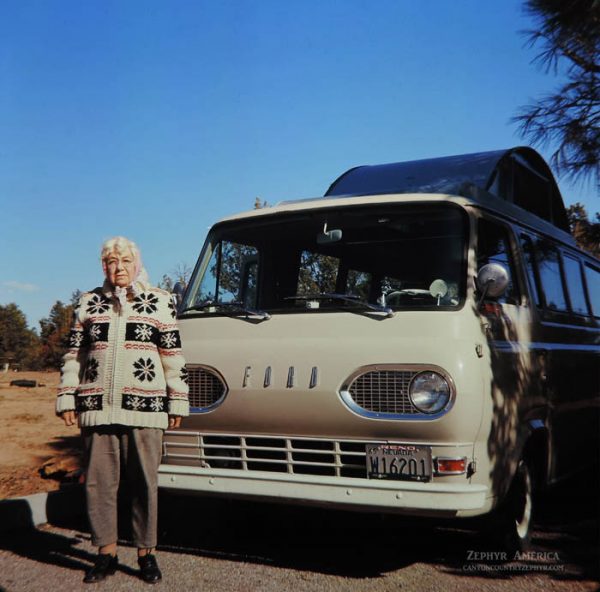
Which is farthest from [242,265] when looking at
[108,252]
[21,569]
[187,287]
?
[21,569]

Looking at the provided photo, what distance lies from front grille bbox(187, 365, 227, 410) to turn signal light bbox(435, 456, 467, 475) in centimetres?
151

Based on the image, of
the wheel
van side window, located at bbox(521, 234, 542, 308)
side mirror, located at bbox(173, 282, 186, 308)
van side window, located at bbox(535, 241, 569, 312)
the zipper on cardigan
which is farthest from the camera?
van side window, located at bbox(535, 241, 569, 312)

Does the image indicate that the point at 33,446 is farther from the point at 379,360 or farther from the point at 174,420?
the point at 379,360

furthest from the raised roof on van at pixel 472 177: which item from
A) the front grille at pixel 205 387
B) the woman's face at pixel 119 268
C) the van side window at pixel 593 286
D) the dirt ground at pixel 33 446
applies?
the dirt ground at pixel 33 446

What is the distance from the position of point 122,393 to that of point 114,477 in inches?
21.6

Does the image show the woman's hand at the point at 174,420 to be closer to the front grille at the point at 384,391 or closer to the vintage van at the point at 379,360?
the vintage van at the point at 379,360

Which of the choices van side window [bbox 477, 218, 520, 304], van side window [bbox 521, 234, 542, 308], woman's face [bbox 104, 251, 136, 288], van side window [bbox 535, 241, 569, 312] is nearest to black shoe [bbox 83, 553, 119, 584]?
woman's face [bbox 104, 251, 136, 288]

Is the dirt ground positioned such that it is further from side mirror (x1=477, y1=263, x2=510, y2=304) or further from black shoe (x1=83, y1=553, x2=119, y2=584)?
side mirror (x1=477, y1=263, x2=510, y2=304)

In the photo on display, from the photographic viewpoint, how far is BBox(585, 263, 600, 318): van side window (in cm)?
821

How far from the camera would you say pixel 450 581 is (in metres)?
5.04

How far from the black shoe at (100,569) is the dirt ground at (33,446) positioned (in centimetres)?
276

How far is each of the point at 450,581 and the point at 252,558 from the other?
1338mm

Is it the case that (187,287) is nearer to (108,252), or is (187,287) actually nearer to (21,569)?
(108,252)

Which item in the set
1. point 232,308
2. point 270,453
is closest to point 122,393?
point 270,453
